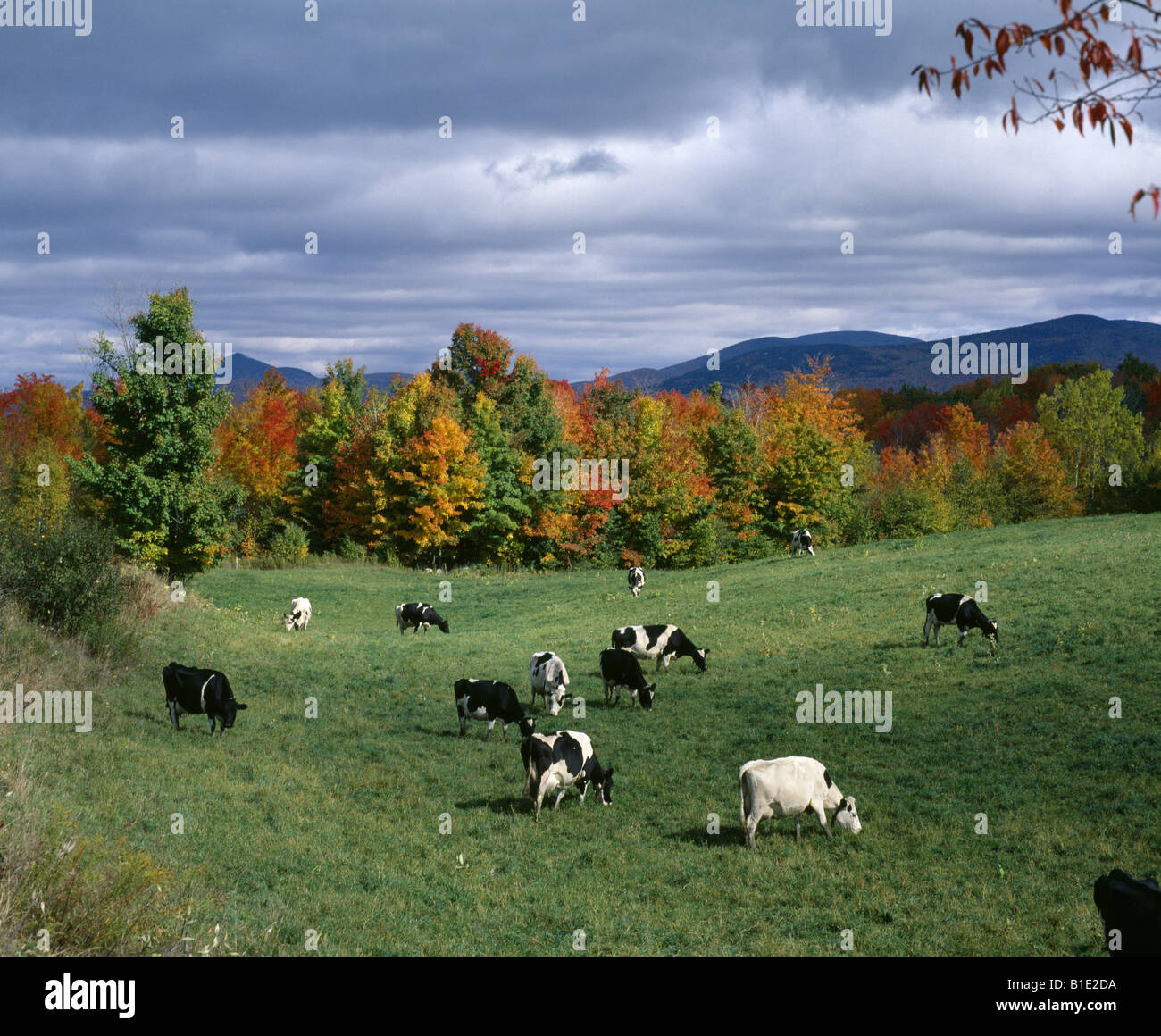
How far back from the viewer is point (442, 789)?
15727 mm

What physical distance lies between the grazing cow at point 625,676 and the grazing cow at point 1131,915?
1276cm

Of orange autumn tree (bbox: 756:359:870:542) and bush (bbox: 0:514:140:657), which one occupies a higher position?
orange autumn tree (bbox: 756:359:870:542)

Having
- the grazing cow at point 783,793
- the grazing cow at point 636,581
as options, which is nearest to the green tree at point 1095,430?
the grazing cow at point 636,581

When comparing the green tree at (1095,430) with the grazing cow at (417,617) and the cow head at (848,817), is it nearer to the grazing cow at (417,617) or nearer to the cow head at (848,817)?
the grazing cow at (417,617)

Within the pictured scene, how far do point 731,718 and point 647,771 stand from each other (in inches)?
153

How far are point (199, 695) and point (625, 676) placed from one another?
948 cm

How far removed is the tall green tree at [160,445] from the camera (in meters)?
38.8

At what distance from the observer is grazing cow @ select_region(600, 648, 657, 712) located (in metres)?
21.2

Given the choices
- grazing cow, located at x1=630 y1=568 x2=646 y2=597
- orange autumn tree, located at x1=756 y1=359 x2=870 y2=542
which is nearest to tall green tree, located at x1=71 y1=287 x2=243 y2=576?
grazing cow, located at x1=630 y1=568 x2=646 y2=597

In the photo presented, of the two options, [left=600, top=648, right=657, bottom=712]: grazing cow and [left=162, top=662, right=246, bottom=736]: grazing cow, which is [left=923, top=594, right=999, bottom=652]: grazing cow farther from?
[left=162, top=662, right=246, bottom=736]: grazing cow

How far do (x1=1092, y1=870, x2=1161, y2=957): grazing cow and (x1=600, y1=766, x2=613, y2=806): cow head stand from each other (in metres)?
7.68

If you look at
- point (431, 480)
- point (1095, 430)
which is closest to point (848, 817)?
point (431, 480)

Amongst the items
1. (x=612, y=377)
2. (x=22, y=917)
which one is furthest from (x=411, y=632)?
(x=612, y=377)
